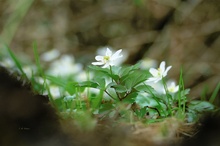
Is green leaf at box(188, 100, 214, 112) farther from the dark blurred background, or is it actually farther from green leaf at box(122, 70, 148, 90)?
the dark blurred background

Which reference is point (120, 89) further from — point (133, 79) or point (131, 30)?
point (131, 30)

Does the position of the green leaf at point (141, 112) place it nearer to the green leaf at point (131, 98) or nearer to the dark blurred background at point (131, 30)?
the green leaf at point (131, 98)

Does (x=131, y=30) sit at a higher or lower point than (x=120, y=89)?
higher

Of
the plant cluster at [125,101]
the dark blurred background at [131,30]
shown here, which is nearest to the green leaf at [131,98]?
the plant cluster at [125,101]

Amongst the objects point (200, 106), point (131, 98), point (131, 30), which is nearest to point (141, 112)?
point (131, 98)

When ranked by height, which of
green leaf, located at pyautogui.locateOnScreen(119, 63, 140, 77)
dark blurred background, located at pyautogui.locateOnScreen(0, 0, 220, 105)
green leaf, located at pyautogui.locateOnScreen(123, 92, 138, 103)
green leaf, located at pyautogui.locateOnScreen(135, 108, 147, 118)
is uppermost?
dark blurred background, located at pyautogui.locateOnScreen(0, 0, 220, 105)

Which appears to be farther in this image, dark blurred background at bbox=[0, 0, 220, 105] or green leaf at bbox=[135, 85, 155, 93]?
dark blurred background at bbox=[0, 0, 220, 105]

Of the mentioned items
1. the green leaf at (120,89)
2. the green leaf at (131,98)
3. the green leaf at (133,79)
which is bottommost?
the green leaf at (131,98)

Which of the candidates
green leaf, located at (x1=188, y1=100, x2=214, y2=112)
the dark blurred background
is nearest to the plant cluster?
green leaf, located at (x1=188, y1=100, x2=214, y2=112)

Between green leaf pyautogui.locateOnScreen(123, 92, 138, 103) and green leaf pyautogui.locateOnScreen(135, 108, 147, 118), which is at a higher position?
green leaf pyautogui.locateOnScreen(123, 92, 138, 103)

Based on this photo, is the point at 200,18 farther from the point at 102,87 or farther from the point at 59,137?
the point at 59,137
